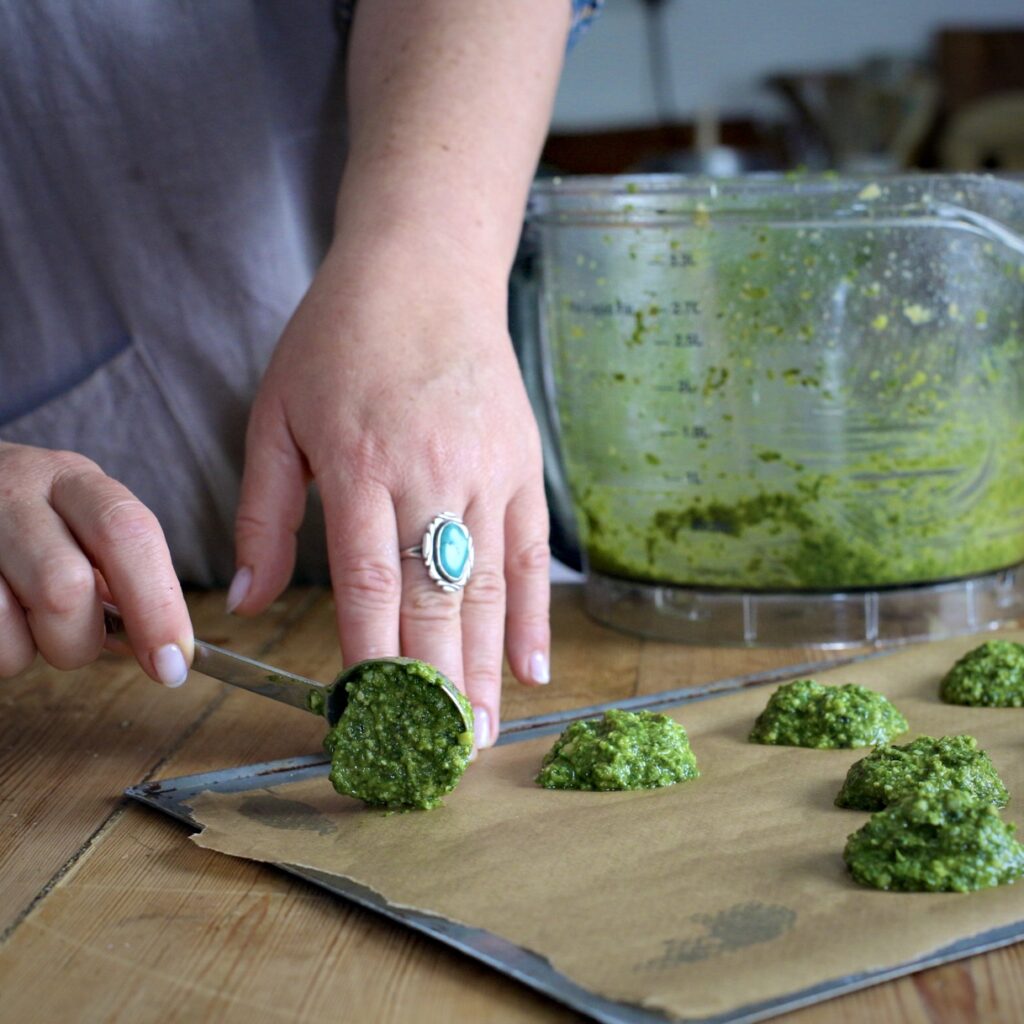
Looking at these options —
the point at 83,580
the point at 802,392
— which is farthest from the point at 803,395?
the point at 83,580

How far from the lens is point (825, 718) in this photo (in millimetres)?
1014

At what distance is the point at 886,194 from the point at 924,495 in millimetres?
285

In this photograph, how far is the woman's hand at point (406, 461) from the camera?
1021 millimetres

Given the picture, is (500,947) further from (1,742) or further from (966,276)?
(966,276)

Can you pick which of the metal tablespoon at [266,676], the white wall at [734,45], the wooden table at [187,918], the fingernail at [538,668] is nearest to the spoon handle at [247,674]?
the metal tablespoon at [266,676]

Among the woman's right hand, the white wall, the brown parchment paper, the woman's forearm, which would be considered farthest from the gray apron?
the white wall

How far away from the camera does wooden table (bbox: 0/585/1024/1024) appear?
2.23 feet

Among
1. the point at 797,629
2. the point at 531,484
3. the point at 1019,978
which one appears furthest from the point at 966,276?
the point at 1019,978

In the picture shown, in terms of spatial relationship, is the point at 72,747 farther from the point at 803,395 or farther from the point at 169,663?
the point at 803,395

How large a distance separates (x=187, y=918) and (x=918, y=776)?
473mm

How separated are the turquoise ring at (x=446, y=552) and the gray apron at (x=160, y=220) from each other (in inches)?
22.9

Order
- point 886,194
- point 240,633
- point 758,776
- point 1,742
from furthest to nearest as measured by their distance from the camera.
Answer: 1. point 240,633
2. point 886,194
3. point 1,742
4. point 758,776

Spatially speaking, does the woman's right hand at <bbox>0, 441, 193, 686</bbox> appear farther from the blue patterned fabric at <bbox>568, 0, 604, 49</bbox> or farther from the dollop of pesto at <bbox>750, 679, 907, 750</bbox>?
the blue patterned fabric at <bbox>568, 0, 604, 49</bbox>

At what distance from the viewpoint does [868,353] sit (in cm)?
125
